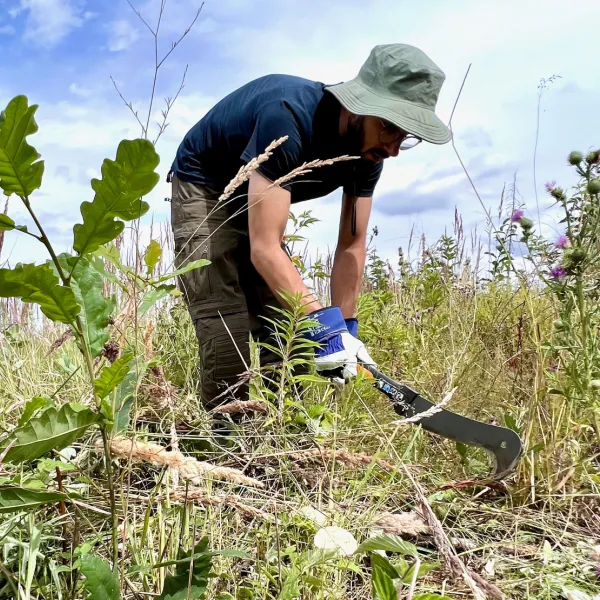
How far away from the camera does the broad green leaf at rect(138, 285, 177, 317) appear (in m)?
0.93

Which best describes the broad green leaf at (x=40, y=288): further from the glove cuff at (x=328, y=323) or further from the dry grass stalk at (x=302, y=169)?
the glove cuff at (x=328, y=323)

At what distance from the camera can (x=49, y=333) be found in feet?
10.8

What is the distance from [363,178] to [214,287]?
84 cm

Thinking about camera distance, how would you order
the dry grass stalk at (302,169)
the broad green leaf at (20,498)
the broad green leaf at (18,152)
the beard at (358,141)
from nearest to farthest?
the broad green leaf at (18,152) → the broad green leaf at (20,498) → the dry grass stalk at (302,169) → the beard at (358,141)

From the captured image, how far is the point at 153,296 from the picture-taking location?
3.14 ft

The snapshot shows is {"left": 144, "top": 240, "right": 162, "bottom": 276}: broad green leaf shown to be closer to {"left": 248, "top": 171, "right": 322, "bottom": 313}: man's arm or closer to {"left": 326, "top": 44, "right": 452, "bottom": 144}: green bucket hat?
{"left": 248, "top": 171, "right": 322, "bottom": 313}: man's arm

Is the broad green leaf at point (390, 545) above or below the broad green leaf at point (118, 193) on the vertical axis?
below

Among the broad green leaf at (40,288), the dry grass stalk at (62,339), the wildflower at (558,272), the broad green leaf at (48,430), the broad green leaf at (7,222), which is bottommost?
the broad green leaf at (48,430)

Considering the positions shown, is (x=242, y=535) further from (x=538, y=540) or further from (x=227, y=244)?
(x=227, y=244)

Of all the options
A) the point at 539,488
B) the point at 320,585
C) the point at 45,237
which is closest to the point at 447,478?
the point at 539,488

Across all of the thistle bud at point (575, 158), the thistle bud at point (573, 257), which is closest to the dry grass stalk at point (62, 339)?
the thistle bud at point (573, 257)

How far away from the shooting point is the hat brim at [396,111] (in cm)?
200

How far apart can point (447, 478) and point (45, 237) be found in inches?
56.5

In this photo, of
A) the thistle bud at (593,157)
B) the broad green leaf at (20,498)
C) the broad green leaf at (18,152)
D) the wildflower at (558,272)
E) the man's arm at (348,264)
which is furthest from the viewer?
the man's arm at (348,264)
